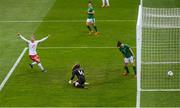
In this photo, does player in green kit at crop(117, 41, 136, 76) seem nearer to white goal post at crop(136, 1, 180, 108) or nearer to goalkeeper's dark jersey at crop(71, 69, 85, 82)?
white goal post at crop(136, 1, 180, 108)

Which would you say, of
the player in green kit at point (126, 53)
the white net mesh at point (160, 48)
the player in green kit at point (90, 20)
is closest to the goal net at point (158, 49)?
the white net mesh at point (160, 48)

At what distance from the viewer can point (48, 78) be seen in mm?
26594

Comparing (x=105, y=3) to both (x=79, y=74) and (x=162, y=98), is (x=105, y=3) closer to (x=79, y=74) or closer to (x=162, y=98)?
(x=79, y=74)

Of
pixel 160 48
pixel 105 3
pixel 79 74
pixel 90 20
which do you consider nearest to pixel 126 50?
pixel 79 74

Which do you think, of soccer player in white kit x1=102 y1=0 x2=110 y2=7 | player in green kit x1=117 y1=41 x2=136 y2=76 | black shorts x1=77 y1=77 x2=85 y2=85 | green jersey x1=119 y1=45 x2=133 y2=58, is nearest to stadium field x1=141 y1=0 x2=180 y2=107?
player in green kit x1=117 y1=41 x2=136 y2=76

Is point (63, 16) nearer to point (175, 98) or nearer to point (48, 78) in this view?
point (48, 78)

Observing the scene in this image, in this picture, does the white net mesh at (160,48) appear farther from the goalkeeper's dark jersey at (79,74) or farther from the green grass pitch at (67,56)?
the goalkeeper's dark jersey at (79,74)

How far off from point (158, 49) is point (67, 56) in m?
4.99

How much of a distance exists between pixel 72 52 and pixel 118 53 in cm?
261

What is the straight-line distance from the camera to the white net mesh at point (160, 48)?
25.5 metres

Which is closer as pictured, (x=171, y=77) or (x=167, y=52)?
(x=171, y=77)

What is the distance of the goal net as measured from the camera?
81.6 feet

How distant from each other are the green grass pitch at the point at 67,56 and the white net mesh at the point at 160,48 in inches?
36.2

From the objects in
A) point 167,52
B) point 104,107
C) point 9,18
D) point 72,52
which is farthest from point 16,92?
point 9,18
